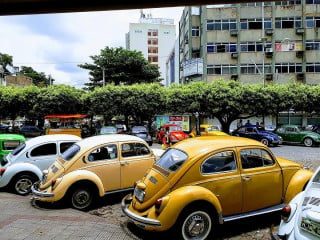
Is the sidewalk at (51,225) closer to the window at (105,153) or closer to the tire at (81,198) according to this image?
the tire at (81,198)

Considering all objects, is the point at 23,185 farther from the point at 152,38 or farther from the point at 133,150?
the point at 152,38

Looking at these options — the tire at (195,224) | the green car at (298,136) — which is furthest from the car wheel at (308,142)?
the tire at (195,224)

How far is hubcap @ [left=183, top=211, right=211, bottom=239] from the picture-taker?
204 inches

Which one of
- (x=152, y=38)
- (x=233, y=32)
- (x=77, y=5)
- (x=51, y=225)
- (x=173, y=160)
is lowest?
(x=51, y=225)

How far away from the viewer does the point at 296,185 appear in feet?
20.0

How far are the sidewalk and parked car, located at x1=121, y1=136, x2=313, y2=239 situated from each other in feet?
2.11

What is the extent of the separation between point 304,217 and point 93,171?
16.5 feet

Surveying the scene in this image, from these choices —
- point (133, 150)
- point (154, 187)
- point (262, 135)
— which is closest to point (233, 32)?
point (262, 135)

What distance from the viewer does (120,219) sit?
6977mm

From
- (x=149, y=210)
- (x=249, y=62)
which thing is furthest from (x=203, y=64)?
(x=149, y=210)

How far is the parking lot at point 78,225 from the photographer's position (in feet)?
18.6

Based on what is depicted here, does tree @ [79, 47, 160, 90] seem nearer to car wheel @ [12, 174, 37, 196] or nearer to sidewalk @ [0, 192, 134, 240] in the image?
car wheel @ [12, 174, 37, 196]

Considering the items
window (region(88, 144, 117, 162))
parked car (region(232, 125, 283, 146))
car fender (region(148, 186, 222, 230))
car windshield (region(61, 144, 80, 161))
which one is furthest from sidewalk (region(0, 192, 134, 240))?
parked car (region(232, 125, 283, 146))

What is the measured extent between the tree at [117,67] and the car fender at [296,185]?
41467 mm
